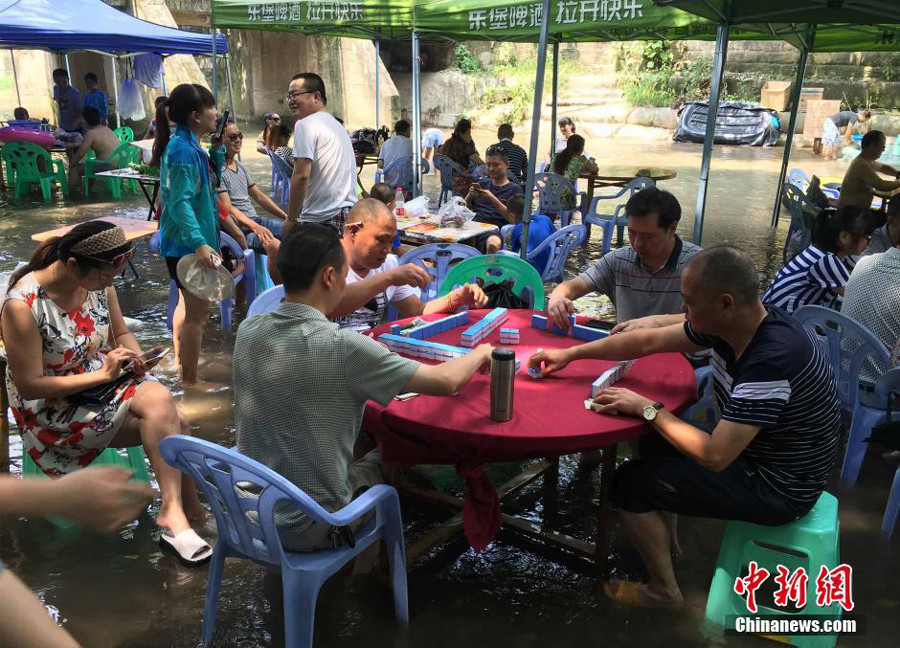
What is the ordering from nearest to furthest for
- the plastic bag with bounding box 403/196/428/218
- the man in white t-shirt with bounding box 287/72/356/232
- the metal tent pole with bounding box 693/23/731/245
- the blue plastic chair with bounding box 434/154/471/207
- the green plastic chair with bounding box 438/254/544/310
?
the green plastic chair with bounding box 438/254/544/310 → the man in white t-shirt with bounding box 287/72/356/232 → the metal tent pole with bounding box 693/23/731/245 → the plastic bag with bounding box 403/196/428/218 → the blue plastic chair with bounding box 434/154/471/207

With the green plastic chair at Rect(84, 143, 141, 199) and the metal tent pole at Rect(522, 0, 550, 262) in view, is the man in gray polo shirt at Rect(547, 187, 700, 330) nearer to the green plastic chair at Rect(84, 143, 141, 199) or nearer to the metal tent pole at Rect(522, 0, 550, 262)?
the metal tent pole at Rect(522, 0, 550, 262)

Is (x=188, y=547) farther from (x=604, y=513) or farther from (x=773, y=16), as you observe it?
(x=773, y=16)

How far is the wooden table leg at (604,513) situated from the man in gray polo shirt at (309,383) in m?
0.89

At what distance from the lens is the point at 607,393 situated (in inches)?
101

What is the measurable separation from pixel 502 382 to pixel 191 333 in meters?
2.78

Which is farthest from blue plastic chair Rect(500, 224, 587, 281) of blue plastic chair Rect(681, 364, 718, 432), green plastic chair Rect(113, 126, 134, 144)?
green plastic chair Rect(113, 126, 134, 144)

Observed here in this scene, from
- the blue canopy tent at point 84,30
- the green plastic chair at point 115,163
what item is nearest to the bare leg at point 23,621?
the blue canopy tent at point 84,30

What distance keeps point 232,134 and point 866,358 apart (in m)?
5.21

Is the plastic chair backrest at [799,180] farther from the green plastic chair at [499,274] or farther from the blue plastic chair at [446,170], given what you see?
the green plastic chair at [499,274]

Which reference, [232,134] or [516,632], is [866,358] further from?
[232,134]

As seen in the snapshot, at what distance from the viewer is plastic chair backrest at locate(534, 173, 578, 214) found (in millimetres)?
8656

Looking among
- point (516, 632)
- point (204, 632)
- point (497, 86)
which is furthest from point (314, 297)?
point (497, 86)

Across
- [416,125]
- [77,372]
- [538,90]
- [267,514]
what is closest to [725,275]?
[267,514]

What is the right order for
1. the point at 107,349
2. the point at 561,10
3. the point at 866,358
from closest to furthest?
the point at 107,349, the point at 866,358, the point at 561,10
